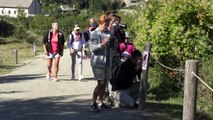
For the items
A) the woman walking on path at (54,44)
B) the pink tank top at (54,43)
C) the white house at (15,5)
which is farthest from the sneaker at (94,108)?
the white house at (15,5)

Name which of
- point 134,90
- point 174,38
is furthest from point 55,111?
point 174,38

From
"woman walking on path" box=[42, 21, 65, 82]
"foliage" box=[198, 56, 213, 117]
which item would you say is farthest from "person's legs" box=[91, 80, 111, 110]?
"woman walking on path" box=[42, 21, 65, 82]

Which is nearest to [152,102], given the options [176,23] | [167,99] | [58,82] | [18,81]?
[167,99]

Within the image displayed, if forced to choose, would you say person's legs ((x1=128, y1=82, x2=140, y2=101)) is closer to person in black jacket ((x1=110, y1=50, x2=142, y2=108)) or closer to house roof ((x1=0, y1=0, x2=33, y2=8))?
person in black jacket ((x1=110, y1=50, x2=142, y2=108))

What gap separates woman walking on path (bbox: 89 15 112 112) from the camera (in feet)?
32.5

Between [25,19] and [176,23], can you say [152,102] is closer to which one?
[176,23]

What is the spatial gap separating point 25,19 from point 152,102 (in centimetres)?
5888

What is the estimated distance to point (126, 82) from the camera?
10.6 metres

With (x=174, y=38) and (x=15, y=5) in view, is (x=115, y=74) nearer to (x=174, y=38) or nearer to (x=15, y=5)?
(x=174, y=38)

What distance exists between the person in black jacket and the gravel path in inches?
8.7

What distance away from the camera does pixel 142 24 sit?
42.1ft

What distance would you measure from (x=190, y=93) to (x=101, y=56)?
3.41m

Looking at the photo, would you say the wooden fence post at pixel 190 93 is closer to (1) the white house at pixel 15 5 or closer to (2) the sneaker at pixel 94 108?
(2) the sneaker at pixel 94 108

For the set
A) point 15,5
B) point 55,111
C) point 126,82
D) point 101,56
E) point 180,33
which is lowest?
point 55,111
